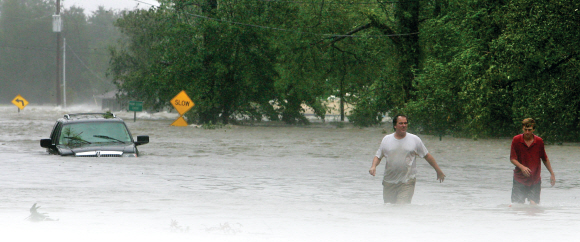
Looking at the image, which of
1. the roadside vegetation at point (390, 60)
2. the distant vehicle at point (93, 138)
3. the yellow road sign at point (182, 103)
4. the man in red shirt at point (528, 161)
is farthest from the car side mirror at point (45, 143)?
the yellow road sign at point (182, 103)

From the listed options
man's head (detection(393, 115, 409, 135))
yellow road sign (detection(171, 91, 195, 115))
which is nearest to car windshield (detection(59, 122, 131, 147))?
man's head (detection(393, 115, 409, 135))

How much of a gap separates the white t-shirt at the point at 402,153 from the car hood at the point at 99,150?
25.6 feet

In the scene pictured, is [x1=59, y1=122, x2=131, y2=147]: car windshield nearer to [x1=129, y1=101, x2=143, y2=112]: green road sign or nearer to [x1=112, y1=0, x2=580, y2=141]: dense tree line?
[x1=112, y1=0, x2=580, y2=141]: dense tree line

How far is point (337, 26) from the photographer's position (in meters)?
41.9

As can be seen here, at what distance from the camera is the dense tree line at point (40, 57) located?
126 meters

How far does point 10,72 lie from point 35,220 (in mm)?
127056

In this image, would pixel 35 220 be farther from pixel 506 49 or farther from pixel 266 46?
pixel 266 46

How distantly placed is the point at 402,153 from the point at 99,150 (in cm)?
843

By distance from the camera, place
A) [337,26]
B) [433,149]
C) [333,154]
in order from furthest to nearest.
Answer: [337,26]
[433,149]
[333,154]

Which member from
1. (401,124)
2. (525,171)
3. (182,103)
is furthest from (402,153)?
(182,103)

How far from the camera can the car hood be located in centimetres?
1602

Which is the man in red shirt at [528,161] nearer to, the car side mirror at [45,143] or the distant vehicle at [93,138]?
the distant vehicle at [93,138]

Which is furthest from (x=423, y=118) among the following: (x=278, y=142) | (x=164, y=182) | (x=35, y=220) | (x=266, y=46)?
(x=35, y=220)

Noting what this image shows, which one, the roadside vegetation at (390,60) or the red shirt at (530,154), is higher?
the roadside vegetation at (390,60)
